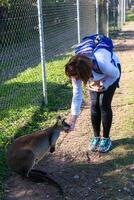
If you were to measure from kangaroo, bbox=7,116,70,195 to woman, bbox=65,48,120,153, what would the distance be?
0.24 meters

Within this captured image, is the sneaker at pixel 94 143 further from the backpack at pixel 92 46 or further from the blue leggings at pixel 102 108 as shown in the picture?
the backpack at pixel 92 46

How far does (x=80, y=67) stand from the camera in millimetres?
4004

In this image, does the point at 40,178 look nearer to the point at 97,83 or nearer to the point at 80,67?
the point at 80,67

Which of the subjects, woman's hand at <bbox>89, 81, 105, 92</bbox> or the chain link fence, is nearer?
woman's hand at <bbox>89, 81, 105, 92</bbox>

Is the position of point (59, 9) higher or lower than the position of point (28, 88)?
higher

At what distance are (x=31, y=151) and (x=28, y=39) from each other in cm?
359

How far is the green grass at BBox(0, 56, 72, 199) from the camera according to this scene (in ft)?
18.7

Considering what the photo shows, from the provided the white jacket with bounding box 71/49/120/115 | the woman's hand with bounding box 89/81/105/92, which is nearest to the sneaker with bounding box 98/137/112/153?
the woman's hand with bounding box 89/81/105/92

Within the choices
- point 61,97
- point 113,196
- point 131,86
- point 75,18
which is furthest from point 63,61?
point 113,196

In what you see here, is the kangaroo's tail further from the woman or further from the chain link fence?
the chain link fence

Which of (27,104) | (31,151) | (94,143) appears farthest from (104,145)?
(27,104)

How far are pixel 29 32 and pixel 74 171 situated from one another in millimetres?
3423

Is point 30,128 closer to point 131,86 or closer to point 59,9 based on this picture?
point 131,86

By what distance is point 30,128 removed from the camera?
588 cm
